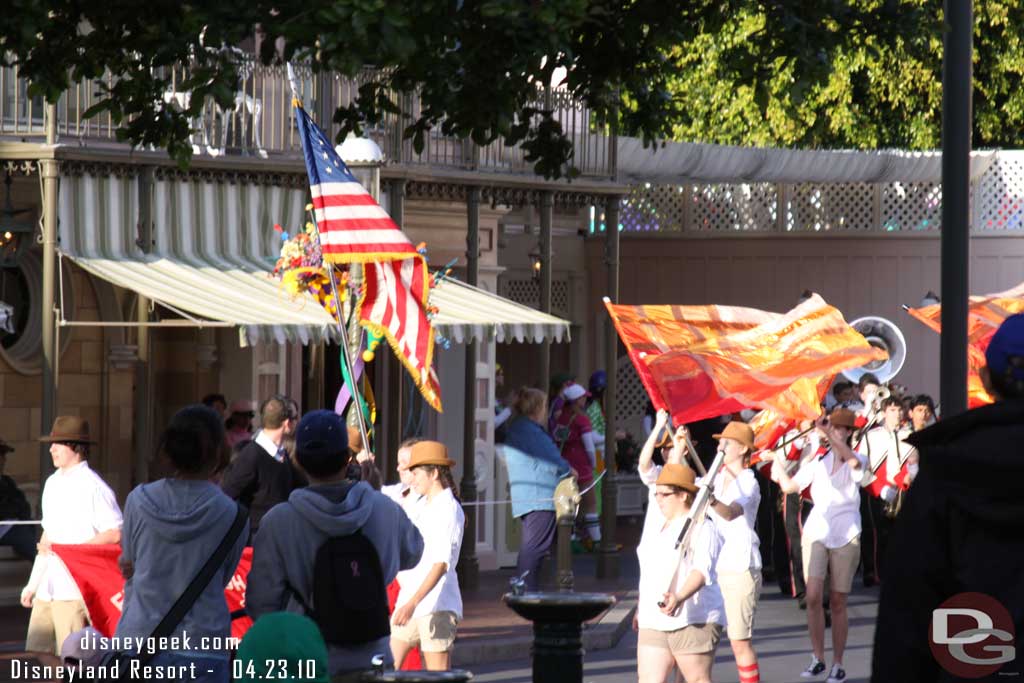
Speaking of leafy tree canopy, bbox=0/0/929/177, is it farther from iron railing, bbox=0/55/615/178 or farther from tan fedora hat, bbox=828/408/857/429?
iron railing, bbox=0/55/615/178

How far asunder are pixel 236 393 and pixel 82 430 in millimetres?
7577

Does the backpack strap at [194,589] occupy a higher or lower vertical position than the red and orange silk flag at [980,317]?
lower

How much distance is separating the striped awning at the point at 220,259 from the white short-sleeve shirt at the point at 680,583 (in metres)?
4.55

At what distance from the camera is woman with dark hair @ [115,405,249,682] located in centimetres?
638

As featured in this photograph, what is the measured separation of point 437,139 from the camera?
17.2 m

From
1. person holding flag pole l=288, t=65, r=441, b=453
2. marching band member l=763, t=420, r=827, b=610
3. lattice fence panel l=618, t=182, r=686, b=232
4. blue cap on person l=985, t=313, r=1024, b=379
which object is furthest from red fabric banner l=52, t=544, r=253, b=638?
lattice fence panel l=618, t=182, r=686, b=232

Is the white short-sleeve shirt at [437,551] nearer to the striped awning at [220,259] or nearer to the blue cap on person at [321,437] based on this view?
the blue cap on person at [321,437]

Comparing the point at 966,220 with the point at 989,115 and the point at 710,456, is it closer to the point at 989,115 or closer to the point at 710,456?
the point at 710,456

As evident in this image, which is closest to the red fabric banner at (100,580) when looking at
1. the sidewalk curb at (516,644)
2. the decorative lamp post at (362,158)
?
the decorative lamp post at (362,158)

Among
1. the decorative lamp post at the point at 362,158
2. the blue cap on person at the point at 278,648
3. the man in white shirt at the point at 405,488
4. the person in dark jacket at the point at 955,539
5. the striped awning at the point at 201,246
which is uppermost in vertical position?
the decorative lamp post at the point at 362,158

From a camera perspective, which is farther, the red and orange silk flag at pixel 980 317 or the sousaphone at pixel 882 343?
the sousaphone at pixel 882 343

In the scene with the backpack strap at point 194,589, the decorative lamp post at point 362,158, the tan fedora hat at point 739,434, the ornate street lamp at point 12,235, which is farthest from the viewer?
the ornate street lamp at point 12,235

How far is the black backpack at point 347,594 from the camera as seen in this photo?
21.0ft

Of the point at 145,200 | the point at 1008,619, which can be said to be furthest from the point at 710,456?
the point at 1008,619
